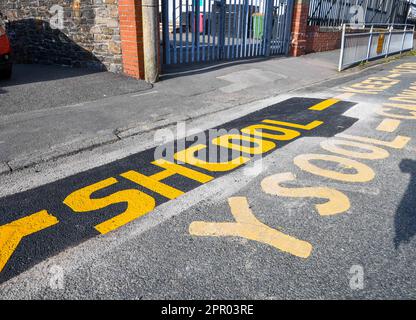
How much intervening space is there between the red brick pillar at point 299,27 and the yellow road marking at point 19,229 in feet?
39.6

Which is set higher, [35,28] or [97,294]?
[35,28]

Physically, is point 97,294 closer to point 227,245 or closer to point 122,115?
point 227,245

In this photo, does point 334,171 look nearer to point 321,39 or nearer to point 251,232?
point 251,232

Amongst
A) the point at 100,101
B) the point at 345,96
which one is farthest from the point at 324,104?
the point at 100,101

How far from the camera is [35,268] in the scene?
2234 millimetres

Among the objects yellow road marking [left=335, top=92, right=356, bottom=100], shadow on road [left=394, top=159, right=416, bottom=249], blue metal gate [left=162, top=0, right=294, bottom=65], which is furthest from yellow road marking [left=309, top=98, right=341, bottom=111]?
blue metal gate [left=162, top=0, right=294, bottom=65]

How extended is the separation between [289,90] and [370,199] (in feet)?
17.9

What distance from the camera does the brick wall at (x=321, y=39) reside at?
13.8 meters

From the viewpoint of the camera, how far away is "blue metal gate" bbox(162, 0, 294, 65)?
9109mm

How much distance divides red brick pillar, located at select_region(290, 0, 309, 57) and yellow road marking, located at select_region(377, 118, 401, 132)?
8065 mm

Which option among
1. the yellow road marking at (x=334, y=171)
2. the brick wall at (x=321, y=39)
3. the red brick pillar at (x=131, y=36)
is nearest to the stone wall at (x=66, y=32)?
the red brick pillar at (x=131, y=36)

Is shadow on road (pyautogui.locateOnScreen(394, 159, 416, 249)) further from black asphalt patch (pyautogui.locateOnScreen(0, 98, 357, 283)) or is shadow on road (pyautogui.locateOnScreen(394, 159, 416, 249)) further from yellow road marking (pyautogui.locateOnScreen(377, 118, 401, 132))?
yellow road marking (pyautogui.locateOnScreen(377, 118, 401, 132))

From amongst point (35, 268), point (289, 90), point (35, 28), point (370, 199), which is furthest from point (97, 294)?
point (35, 28)

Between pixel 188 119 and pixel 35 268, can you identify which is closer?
pixel 35 268
